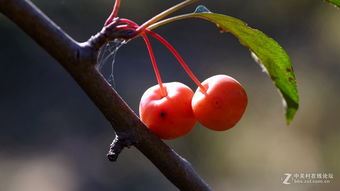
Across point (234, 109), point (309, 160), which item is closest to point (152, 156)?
point (234, 109)

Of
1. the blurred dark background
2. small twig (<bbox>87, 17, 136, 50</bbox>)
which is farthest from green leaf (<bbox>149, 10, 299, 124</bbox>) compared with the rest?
the blurred dark background

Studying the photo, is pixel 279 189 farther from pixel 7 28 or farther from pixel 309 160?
pixel 7 28

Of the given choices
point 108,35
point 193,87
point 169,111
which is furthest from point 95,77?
point 193,87

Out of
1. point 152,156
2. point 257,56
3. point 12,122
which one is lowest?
point 12,122

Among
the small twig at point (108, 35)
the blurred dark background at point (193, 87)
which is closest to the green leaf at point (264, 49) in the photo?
the small twig at point (108, 35)

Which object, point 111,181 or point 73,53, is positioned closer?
point 73,53

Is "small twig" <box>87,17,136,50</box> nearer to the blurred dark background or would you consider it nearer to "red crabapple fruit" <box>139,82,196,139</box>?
"red crabapple fruit" <box>139,82,196,139</box>
